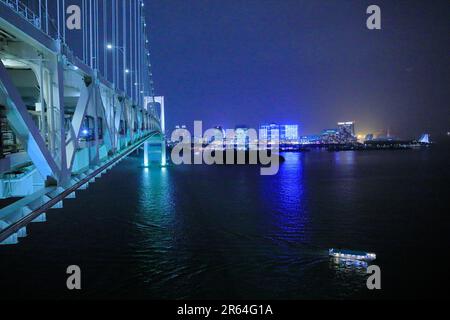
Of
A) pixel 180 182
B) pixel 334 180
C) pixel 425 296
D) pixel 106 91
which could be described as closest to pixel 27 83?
pixel 106 91

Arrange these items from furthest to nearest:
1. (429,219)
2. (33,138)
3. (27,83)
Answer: (429,219) < (27,83) < (33,138)

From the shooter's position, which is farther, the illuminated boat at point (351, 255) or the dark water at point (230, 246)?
the illuminated boat at point (351, 255)

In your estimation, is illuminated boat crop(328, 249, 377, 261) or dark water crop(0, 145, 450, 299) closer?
dark water crop(0, 145, 450, 299)

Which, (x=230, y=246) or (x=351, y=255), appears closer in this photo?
(x=351, y=255)
